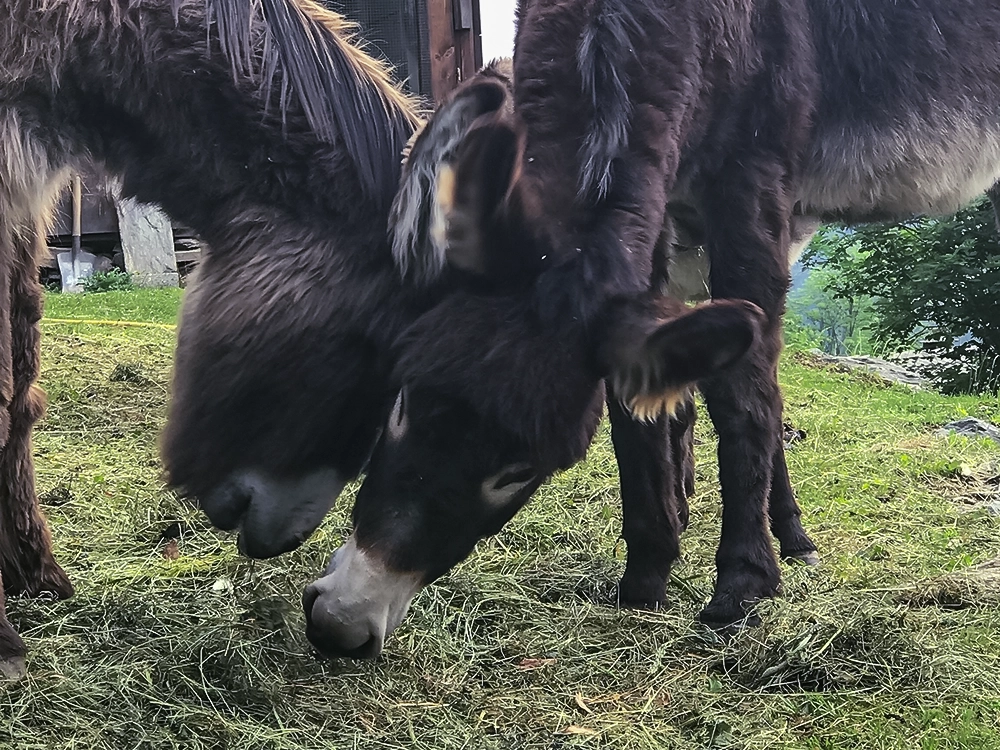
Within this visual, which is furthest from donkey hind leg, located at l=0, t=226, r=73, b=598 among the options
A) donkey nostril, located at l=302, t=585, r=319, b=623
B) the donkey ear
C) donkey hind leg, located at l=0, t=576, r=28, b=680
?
the donkey ear

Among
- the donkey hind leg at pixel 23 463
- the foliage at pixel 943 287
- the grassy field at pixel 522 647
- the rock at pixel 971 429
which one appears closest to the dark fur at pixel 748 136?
the grassy field at pixel 522 647

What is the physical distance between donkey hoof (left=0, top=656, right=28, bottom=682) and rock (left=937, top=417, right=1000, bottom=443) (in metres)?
4.68

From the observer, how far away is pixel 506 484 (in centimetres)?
184

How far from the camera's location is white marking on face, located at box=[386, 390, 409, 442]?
73.3 inches

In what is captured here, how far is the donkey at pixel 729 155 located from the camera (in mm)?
1866

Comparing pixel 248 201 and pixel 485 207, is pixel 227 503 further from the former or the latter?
pixel 485 207

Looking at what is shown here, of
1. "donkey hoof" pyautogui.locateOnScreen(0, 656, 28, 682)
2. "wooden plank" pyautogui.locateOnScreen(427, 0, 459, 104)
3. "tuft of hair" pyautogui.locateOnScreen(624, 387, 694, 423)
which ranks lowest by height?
"donkey hoof" pyautogui.locateOnScreen(0, 656, 28, 682)

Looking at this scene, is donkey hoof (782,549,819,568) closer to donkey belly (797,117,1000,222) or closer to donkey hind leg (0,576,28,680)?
donkey belly (797,117,1000,222)

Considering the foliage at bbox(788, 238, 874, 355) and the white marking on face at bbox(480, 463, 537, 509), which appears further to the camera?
the foliage at bbox(788, 238, 874, 355)

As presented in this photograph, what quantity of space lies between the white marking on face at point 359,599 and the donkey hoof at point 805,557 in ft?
5.16

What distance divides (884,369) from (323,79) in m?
8.50

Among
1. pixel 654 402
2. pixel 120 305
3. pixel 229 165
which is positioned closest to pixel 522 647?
pixel 654 402

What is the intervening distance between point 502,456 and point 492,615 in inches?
31.6

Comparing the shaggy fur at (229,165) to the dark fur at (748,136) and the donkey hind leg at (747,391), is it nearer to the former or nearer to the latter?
the dark fur at (748,136)
